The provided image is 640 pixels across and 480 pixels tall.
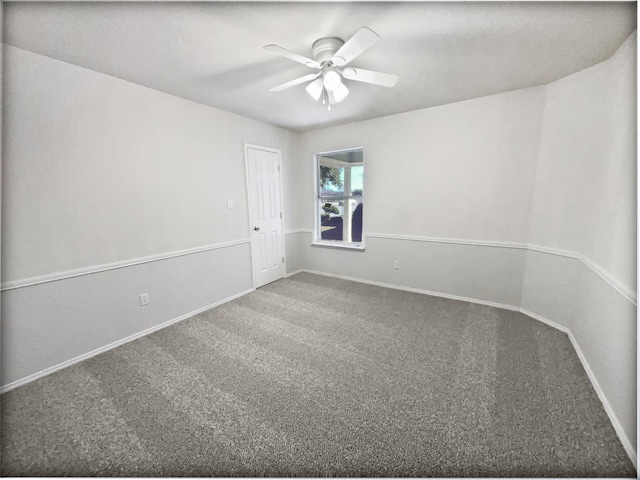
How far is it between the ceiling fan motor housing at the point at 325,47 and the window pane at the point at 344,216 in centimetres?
231

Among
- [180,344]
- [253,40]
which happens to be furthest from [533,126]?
[180,344]

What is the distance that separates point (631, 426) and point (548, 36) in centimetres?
236

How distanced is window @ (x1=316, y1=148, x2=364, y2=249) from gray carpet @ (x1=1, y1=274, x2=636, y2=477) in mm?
1970

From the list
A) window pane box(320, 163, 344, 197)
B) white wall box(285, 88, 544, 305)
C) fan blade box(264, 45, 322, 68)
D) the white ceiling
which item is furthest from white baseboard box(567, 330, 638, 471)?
window pane box(320, 163, 344, 197)

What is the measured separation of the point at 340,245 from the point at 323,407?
267 cm

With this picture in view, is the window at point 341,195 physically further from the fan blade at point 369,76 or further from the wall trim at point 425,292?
the fan blade at point 369,76

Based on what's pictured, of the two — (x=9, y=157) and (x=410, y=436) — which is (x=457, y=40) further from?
(x=9, y=157)

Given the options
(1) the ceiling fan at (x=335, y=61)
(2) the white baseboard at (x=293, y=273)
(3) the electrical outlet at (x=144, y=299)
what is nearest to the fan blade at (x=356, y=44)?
(1) the ceiling fan at (x=335, y=61)

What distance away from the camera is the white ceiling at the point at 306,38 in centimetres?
140

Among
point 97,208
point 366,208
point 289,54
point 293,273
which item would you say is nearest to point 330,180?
point 366,208

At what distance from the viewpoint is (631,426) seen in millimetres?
1271

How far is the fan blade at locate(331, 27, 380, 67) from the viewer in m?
1.31

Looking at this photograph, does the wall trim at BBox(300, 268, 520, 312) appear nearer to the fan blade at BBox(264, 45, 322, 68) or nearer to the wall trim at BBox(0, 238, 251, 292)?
the wall trim at BBox(0, 238, 251, 292)

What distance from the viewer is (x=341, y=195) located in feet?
13.3
